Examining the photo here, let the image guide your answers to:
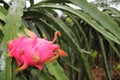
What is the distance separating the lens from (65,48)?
136cm

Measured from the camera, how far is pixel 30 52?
61 cm

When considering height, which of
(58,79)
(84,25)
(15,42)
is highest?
(15,42)

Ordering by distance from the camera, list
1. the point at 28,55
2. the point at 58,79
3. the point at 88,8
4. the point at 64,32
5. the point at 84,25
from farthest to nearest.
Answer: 1. the point at 84,25
2. the point at 64,32
3. the point at 88,8
4. the point at 58,79
5. the point at 28,55

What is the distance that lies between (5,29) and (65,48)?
0.68 meters

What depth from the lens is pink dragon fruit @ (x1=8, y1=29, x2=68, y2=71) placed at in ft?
2.01

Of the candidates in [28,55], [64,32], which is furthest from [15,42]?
[64,32]

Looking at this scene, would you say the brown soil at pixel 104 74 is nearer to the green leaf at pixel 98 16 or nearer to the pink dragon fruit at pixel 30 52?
the green leaf at pixel 98 16

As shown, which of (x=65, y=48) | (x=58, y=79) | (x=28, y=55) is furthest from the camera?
(x=65, y=48)

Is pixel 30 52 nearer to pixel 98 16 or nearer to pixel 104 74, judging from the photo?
pixel 98 16

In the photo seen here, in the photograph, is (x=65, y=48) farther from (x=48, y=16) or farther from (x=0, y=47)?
(x=0, y=47)

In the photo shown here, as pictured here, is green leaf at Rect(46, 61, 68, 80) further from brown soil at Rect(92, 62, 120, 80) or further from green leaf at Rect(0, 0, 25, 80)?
brown soil at Rect(92, 62, 120, 80)

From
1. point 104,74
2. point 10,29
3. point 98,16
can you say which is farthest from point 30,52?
point 104,74

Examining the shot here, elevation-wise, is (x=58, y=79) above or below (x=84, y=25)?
above

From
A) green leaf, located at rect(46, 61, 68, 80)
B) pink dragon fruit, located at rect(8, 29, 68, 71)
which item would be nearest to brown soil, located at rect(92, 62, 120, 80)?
green leaf, located at rect(46, 61, 68, 80)
